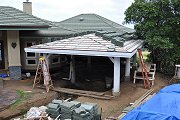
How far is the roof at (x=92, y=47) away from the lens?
43.9 feet

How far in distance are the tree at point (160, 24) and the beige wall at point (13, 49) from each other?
29.9 ft

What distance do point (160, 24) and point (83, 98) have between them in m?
9.42

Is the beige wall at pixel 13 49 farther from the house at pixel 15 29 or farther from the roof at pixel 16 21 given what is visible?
the roof at pixel 16 21

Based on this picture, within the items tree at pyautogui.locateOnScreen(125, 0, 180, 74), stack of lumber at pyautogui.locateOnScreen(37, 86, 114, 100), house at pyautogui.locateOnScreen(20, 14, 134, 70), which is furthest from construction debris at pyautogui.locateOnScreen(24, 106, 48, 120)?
tree at pyautogui.locateOnScreen(125, 0, 180, 74)

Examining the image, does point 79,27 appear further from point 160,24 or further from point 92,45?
point 92,45

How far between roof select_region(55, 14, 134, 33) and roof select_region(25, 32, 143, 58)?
760 centimetres

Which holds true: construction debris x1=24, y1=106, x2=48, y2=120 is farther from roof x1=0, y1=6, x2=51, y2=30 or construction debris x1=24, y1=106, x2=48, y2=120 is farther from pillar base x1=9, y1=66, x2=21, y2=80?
pillar base x1=9, y1=66, x2=21, y2=80

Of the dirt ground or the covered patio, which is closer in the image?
the dirt ground

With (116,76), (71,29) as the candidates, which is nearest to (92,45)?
(116,76)

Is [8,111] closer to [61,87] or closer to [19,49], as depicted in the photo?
[61,87]

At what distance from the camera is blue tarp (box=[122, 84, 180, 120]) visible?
293 inches

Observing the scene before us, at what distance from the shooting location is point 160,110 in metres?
7.98

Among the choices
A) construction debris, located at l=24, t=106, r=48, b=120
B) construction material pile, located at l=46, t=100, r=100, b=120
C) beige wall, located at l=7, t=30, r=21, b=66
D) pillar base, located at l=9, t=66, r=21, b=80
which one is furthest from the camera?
pillar base, located at l=9, t=66, r=21, b=80

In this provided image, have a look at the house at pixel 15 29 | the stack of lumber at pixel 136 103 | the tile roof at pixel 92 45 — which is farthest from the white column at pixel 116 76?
the house at pixel 15 29
